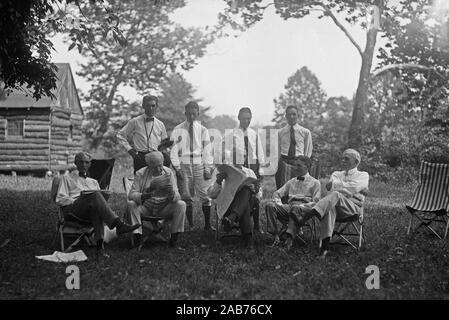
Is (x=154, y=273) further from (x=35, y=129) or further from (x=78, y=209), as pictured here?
(x=35, y=129)

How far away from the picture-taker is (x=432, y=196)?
25.3 feet

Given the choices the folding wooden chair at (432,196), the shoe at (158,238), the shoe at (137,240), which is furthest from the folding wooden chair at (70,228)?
the folding wooden chair at (432,196)

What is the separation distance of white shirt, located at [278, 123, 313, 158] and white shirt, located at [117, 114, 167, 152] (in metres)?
2.10

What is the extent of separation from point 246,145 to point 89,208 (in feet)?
8.94

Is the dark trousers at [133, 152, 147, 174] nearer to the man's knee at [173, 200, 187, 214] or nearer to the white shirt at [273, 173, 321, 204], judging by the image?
the man's knee at [173, 200, 187, 214]

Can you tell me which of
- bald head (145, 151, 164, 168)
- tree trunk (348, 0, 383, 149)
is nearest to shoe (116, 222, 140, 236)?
bald head (145, 151, 164, 168)

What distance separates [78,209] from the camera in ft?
20.4

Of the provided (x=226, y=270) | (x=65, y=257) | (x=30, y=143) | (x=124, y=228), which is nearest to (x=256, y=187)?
(x=226, y=270)

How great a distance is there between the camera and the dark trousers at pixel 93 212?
20.1 feet

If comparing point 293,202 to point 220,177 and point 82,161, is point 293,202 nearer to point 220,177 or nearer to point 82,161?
point 220,177

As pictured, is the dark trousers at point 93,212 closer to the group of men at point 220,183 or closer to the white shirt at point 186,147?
the group of men at point 220,183

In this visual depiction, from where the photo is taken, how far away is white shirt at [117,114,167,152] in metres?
7.55

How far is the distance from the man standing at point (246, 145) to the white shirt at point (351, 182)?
4.53ft
